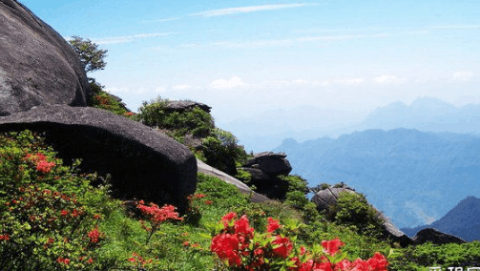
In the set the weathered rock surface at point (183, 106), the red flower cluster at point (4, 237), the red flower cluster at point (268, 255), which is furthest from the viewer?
the weathered rock surface at point (183, 106)

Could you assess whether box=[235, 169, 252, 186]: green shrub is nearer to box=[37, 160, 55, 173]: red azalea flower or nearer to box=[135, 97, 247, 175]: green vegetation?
box=[135, 97, 247, 175]: green vegetation

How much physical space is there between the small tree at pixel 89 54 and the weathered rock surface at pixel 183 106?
6384 millimetres

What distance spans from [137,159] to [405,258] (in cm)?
825

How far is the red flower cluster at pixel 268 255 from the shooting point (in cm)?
383

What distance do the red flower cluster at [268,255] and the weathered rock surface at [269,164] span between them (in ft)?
80.3

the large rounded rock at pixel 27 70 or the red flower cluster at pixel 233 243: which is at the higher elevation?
the large rounded rock at pixel 27 70

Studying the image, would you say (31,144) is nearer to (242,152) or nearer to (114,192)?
(114,192)

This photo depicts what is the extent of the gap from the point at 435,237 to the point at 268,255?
19.1 m

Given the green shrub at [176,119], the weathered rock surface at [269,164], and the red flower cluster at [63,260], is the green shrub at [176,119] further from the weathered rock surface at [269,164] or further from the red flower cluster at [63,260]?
the red flower cluster at [63,260]

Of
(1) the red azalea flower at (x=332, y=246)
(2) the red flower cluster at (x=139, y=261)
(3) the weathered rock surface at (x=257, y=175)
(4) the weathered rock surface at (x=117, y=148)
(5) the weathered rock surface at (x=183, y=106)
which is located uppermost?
(5) the weathered rock surface at (x=183, y=106)

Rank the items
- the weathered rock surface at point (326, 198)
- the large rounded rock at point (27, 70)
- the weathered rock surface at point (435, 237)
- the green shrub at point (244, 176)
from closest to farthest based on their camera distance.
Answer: the large rounded rock at point (27, 70)
the weathered rock surface at point (435, 237)
the weathered rock surface at point (326, 198)
the green shrub at point (244, 176)

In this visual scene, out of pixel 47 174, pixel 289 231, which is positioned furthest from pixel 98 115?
pixel 289 231

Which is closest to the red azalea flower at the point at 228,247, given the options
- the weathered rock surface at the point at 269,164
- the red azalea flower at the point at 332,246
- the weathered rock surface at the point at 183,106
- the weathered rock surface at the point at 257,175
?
the red azalea flower at the point at 332,246

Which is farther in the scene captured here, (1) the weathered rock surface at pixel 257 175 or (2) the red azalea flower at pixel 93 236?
(1) the weathered rock surface at pixel 257 175
